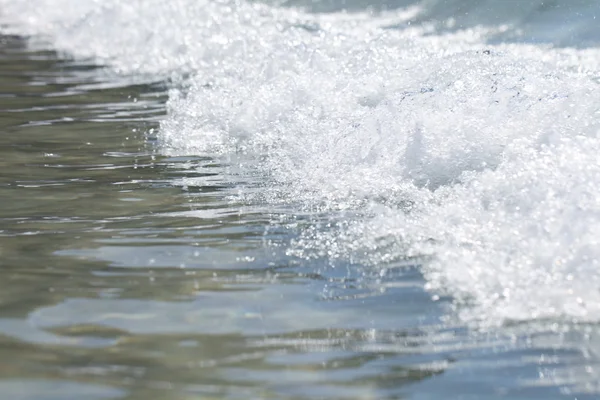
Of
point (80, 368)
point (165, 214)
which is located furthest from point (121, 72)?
point (80, 368)

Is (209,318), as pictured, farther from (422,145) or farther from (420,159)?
(422,145)

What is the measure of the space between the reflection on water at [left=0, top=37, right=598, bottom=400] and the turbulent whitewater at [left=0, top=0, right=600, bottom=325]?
22cm

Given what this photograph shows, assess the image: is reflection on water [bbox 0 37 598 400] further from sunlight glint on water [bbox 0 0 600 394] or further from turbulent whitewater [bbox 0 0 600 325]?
turbulent whitewater [bbox 0 0 600 325]

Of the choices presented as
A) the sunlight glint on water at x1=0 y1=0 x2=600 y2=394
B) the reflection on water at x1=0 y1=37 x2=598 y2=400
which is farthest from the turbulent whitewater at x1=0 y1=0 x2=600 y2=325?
the reflection on water at x1=0 y1=37 x2=598 y2=400

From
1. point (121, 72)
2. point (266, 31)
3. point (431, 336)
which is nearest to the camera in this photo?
point (431, 336)

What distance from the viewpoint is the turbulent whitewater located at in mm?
4039

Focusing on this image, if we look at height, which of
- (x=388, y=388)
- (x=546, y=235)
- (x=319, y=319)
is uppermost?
(x=546, y=235)

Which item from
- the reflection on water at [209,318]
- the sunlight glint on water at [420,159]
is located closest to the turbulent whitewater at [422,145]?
the sunlight glint on water at [420,159]

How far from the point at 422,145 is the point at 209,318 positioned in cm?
249

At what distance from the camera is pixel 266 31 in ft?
45.6

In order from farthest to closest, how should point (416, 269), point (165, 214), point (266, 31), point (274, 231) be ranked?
1. point (266, 31)
2. point (165, 214)
3. point (274, 231)
4. point (416, 269)

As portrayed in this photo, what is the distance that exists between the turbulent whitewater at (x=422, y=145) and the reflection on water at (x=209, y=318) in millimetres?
219

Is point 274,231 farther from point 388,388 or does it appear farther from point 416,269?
point 388,388

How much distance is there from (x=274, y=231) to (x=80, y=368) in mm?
1679
